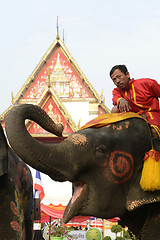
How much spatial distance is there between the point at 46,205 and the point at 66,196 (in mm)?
1046

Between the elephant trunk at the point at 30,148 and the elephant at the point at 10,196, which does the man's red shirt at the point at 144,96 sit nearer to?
the elephant trunk at the point at 30,148

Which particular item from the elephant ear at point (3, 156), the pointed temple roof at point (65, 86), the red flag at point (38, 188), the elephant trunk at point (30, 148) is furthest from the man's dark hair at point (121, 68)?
the pointed temple roof at point (65, 86)

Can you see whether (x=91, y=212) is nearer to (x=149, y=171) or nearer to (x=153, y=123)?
(x=149, y=171)

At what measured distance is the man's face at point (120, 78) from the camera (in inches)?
99.8

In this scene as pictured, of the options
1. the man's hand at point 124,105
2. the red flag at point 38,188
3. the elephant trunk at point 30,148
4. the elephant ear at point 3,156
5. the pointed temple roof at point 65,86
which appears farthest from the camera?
the pointed temple roof at point 65,86

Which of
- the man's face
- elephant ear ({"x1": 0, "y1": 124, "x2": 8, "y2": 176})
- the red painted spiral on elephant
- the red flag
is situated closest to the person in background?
the man's face

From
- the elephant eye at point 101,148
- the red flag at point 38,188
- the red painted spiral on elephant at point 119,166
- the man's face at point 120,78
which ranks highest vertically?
the red flag at point 38,188

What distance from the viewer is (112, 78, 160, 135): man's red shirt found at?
8.25 ft

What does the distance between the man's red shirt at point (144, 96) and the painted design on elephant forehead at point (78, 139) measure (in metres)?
0.48

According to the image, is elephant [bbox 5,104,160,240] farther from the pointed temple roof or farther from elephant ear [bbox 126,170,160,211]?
the pointed temple roof

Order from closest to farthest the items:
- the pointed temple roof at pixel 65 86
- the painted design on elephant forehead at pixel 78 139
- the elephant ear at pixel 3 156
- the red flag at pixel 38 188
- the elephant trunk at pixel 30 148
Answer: the elephant trunk at pixel 30 148
the painted design on elephant forehead at pixel 78 139
the elephant ear at pixel 3 156
the red flag at pixel 38 188
the pointed temple roof at pixel 65 86

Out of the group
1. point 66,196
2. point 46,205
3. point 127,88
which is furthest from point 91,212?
point 66,196

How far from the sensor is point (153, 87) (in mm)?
2512

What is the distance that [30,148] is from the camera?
1974mm
